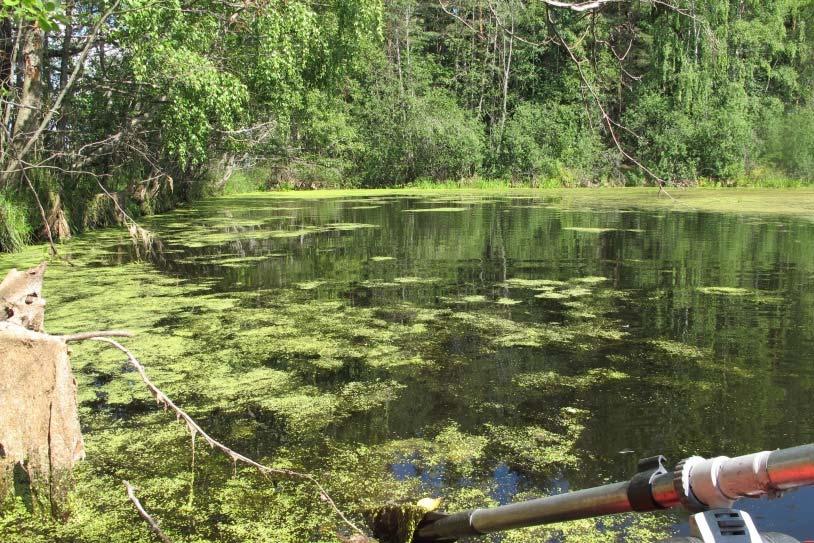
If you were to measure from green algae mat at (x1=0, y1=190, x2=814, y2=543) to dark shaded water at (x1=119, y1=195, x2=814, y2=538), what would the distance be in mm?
20

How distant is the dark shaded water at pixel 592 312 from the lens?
3076 millimetres

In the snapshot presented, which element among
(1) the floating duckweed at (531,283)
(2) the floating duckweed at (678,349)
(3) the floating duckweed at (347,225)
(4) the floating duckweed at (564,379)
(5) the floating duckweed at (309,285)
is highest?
(3) the floating duckweed at (347,225)

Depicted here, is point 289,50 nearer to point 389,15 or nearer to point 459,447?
point 459,447

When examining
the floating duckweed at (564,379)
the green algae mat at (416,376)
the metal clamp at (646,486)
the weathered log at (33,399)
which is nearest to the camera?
the metal clamp at (646,486)

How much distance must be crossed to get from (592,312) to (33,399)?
3.99 meters

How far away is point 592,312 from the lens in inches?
212

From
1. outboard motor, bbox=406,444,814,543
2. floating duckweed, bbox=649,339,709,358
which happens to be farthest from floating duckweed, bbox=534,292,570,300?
outboard motor, bbox=406,444,814,543

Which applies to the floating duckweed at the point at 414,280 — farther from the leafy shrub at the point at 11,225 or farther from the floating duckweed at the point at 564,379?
the leafy shrub at the point at 11,225

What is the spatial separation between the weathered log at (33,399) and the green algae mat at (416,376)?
9.5 inches

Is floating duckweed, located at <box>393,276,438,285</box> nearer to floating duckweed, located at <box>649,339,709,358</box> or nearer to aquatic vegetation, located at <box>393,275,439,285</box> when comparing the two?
aquatic vegetation, located at <box>393,275,439,285</box>

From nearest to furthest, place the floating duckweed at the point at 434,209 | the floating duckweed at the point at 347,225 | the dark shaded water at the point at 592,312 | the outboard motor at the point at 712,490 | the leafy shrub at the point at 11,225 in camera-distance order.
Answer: the outboard motor at the point at 712,490
the dark shaded water at the point at 592,312
the leafy shrub at the point at 11,225
the floating duckweed at the point at 347,225
the floating duckweed at the point at 434,209

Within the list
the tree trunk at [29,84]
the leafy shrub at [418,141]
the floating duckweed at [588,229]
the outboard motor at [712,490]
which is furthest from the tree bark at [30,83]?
the leafy shrub at [418,141]

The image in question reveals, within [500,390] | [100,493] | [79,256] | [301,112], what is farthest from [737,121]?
[100,493]

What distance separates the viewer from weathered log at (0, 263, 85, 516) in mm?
2146
